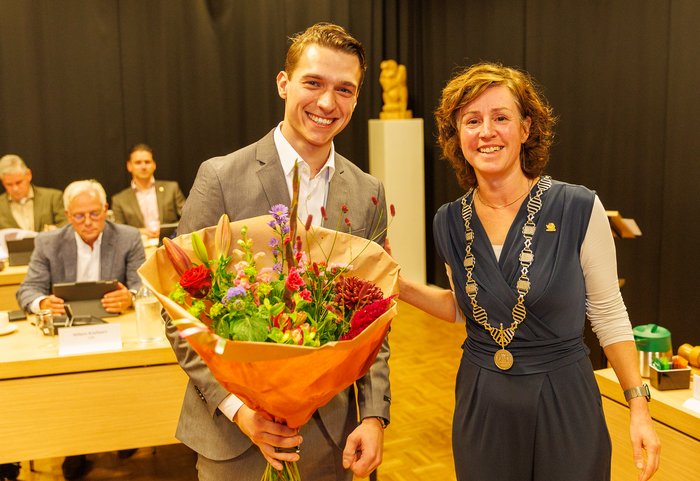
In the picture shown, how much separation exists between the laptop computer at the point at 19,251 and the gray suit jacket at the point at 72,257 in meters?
1.04

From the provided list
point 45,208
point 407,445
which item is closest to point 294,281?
point 407,445

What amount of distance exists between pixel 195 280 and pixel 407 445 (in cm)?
297

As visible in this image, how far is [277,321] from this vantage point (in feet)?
3.99

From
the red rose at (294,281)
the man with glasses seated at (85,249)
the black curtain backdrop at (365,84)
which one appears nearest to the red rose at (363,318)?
the red rose at (294,281)

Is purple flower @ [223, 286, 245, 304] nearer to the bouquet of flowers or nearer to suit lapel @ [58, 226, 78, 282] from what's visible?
the bouquet of flowers

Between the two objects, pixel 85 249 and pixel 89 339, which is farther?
pixel 85 249

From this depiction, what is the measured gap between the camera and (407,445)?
13.0 ft

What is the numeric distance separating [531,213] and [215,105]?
20.9 feet

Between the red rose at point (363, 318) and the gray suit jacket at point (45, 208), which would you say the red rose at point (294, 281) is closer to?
the red rose at point (363, 318)

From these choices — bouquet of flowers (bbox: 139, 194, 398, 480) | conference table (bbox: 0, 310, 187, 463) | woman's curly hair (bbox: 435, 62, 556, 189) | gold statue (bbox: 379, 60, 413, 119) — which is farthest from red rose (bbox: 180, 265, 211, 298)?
gold statue (bbox: 379, 60, 413, 119)

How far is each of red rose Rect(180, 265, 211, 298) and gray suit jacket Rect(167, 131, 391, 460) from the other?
354 mm

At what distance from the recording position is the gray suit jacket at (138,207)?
22.2 ft

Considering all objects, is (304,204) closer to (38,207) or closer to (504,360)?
(504,360)

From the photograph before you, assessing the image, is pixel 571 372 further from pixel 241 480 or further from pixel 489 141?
pixel 241 480
